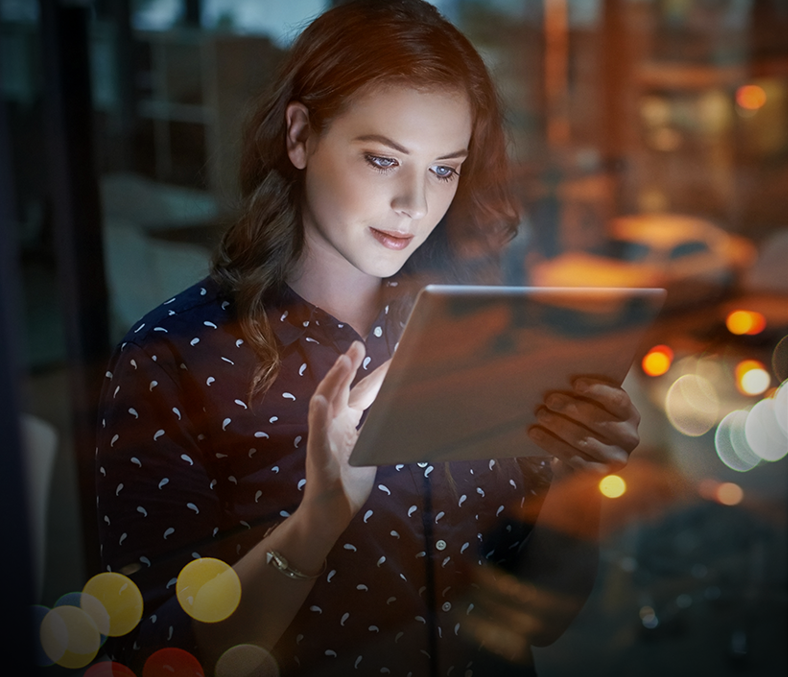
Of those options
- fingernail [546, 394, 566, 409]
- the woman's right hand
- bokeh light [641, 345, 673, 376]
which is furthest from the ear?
bokeh light [641, 345, 673, 376]

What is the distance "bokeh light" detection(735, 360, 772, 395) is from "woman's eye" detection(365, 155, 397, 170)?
103 centimetres

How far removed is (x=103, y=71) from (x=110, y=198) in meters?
0.22

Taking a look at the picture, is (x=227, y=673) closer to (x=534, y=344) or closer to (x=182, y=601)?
(x=182, y=601)

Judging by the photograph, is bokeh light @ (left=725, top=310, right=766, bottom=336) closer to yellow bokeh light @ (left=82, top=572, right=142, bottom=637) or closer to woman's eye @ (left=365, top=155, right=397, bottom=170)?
woman's eye @ (left=365, top=155, right=397, bottom=170)

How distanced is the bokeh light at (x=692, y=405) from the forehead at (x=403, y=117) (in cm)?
99

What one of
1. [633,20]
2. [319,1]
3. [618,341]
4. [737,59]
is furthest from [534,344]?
[633,20]

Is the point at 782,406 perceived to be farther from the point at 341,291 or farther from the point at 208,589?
the point at 208,589

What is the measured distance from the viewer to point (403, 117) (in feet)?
2.21

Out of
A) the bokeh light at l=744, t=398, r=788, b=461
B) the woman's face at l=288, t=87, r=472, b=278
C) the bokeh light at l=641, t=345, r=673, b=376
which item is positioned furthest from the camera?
the bokeh light at l=641, t=345, r=673, b=376

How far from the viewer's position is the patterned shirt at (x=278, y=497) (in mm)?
652

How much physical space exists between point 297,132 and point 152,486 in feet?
1.28

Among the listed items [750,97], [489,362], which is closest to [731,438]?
[489,362]

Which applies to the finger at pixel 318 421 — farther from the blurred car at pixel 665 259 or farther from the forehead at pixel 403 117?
the blurred car at pixel 665 259

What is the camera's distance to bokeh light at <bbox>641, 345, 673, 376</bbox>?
1.70m
